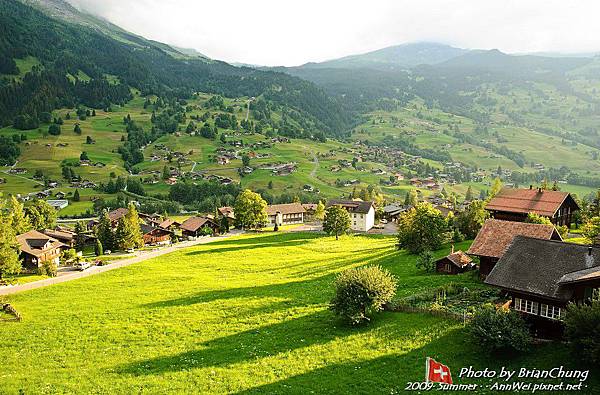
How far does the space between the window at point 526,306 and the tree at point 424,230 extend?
34.9m

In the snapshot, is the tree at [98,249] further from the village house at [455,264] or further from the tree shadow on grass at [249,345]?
the village house at [455,264]

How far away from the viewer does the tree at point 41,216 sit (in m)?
103

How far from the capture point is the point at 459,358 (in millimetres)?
29234

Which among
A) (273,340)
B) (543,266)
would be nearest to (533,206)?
(543,266)

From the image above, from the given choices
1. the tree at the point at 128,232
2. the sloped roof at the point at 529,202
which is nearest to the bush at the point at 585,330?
the sloped roof at the point at 529,202

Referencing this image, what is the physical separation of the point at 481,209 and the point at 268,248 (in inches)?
1533

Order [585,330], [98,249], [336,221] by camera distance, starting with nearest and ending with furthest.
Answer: [585,330], [98,249], [336,221]

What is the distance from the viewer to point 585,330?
82.4 feet

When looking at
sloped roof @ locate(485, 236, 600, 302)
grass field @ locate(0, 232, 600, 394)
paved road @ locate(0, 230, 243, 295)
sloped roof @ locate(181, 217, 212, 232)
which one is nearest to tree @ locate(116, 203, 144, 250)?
paved road @ locate(0, 230, 243, 295)

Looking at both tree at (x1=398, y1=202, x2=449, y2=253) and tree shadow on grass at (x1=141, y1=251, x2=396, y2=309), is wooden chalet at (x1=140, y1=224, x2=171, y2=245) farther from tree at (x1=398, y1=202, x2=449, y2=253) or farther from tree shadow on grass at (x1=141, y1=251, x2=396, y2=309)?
tree at (x1=398, y1=202, x2=449, y2=253)

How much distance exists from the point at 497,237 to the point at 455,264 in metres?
6.98

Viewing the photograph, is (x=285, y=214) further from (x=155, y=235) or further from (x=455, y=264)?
(x=455, y=264)

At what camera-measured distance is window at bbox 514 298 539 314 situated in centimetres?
3131

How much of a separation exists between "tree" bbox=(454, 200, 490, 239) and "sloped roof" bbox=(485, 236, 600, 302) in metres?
38.3
